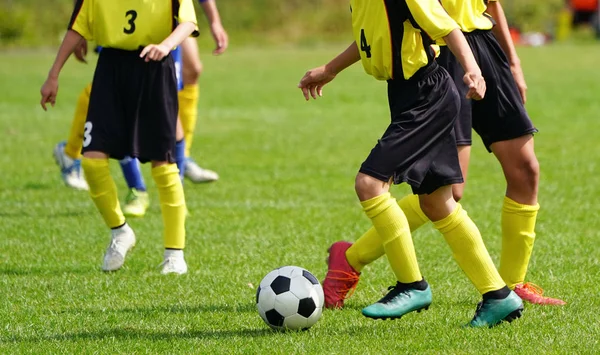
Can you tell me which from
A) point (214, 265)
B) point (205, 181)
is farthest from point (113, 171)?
point (214, 265)

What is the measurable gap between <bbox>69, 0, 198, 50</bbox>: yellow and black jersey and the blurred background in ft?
103

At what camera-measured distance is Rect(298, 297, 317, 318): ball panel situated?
15.1ft

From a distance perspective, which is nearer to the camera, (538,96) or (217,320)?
(217,320)

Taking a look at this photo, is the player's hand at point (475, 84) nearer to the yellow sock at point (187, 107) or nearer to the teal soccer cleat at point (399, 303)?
the teal soccer cleat at point (399, 303)

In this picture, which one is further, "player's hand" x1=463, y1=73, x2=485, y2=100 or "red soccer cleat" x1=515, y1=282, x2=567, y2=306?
"red soccer cleat" x1=515, y1=282, x2=567, y2=306

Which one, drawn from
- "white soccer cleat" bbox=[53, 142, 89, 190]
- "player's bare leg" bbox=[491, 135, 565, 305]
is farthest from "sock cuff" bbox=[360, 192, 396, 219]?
"white soccer cleat" bbox=[53, 142, 89, 190]

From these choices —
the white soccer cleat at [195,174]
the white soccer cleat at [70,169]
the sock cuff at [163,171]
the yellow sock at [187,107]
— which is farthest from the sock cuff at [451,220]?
the white soccer cleat at [70,169]

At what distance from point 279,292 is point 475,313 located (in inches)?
34.7

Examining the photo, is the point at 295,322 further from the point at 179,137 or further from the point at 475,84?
the point at 179,137

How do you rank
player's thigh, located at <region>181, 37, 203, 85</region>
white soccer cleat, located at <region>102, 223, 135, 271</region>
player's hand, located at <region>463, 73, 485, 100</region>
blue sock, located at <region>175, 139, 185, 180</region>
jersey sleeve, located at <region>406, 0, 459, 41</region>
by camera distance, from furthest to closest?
1. player's thigh, located at <region>181, 37, 203, 85</region>
2. blue sock, located at <region>175, 139, 185, 180</region>
3. white soccer cleat, located at <region>102, 223, 135, 271</region>
4. jersey sleeve, located at <region>406, 0, 459, 41</region>
5. player's hand, located at <region>463, 73, 485, 100</region>

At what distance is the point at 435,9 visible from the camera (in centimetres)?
421

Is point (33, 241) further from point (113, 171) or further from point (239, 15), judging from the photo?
point (239, 15)

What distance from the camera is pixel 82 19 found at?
5984 mm

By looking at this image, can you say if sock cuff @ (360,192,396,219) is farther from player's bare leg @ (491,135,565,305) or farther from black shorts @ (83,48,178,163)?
black shorts @ (83,48,178,163)
